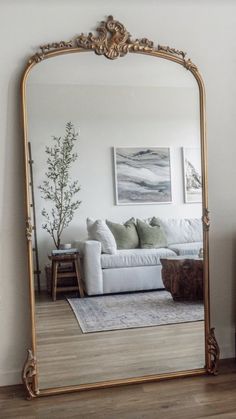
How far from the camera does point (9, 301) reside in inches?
111

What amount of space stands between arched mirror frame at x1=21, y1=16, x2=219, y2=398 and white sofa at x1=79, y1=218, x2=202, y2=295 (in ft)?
0.35

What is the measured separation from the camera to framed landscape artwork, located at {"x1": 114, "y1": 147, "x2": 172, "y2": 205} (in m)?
2.94

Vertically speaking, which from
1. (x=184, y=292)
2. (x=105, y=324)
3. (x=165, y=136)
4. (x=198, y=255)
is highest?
(x=165, y=136)

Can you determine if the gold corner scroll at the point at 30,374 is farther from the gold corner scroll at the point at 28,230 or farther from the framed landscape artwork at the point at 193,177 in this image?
the framed landscape artwork at the point at 193,177

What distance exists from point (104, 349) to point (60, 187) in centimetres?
110

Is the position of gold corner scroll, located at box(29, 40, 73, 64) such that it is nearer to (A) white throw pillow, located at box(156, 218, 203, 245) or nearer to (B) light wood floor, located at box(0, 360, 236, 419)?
(A) white throw pillow, located at box(156, 218, 203, 245)

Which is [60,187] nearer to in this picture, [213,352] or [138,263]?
[138,263]

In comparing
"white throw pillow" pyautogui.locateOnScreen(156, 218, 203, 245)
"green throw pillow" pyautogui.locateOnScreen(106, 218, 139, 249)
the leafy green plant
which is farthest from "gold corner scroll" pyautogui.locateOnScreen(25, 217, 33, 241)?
"white throw pillow" pyautogui.locateOnScreen(156, 218, 203, 245)

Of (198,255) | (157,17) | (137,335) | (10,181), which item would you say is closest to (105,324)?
(137,335)

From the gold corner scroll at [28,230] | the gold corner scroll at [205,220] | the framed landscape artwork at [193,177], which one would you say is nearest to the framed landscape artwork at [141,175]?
the framed landscape artwork at [193,177]

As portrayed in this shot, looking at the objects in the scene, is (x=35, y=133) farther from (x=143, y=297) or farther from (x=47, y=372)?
(x=47, y=372)

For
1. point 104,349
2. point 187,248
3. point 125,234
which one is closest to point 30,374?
point 104,349

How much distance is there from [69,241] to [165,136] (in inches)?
36.6

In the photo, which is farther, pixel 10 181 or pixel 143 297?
pixel 143 297
